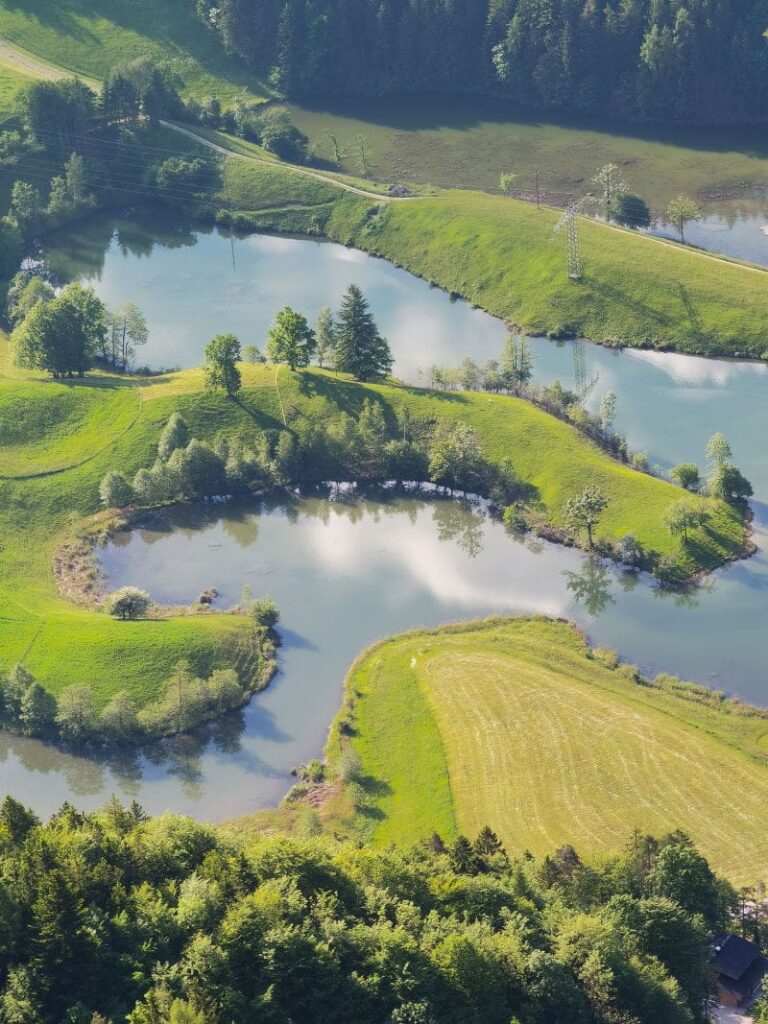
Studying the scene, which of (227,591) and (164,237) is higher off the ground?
(164,237)

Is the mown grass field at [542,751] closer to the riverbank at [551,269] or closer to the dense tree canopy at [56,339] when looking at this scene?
the riverbank at [551,269]

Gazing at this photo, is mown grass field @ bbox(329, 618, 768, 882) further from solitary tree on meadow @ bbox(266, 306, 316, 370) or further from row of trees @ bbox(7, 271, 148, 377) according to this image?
row of trees @ bbox(7, 271, 148, 377)

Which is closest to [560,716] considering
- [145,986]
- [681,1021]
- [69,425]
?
[681,1021]

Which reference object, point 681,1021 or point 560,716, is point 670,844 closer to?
point 681,1021

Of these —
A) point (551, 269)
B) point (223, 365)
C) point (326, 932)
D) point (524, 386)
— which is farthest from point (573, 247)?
point (326, 932)

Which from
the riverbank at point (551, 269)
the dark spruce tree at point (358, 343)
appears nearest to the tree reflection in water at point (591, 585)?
the dark spruce tree at point (358, 343)
